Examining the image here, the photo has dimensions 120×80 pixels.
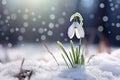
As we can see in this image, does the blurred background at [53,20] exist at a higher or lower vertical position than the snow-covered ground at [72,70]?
higher

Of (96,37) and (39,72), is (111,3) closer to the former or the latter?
(96,37)

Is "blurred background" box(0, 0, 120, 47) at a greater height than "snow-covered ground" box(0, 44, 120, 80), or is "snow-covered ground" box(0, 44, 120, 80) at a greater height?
"blurred background" box(0, 0, 120, 47)

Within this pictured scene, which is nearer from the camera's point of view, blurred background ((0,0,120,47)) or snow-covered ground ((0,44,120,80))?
snow-covered ground ((0,44,120,80))

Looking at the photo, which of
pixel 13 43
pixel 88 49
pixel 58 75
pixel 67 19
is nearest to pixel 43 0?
pixel 67 19

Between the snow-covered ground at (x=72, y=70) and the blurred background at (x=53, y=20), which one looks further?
the blurred background at (x=53, y=20)

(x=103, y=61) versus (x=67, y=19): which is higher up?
(x=67, y=19)

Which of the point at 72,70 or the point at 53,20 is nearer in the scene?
the point at 72,70

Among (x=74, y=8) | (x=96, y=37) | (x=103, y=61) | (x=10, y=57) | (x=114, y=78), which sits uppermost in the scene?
(x=74, y=8)

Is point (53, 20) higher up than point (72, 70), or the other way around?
point (53, 20)
